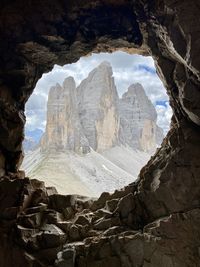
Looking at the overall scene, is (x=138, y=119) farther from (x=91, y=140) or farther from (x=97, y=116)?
(x=91, y=140)

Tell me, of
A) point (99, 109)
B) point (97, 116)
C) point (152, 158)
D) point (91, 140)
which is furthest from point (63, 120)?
point (152, 158)

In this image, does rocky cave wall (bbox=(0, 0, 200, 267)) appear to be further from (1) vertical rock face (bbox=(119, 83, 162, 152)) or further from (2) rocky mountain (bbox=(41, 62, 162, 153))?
(1) vertical rock face (bbox=(119, 83, 162, 152))

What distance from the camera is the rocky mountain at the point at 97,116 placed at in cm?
11331

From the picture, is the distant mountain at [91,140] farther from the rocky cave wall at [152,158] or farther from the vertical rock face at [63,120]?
the rocky cave wall at [152,158]

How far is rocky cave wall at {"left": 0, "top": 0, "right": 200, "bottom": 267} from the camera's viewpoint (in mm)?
17391

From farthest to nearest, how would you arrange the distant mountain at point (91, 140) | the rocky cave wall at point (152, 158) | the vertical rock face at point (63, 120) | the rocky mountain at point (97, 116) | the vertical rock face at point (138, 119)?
the vertical rock face at point (138, 119)
the rocky mountain at point (97, 116)
the vertical rock face at point (63, 120)
the distant mountain at point (91, 140)
the rocky cave wall at point (152, 158)

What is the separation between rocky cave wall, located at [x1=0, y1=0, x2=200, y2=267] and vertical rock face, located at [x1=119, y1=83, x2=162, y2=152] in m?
122

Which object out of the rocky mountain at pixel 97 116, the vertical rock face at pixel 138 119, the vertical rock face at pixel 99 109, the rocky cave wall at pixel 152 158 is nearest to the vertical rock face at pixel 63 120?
the rocky mountain at pixel 97 116

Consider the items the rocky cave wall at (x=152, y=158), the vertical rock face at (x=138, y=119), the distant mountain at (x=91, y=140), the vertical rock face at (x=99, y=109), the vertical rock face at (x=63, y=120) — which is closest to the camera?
the rocky cave wall at (x=152, y=158)

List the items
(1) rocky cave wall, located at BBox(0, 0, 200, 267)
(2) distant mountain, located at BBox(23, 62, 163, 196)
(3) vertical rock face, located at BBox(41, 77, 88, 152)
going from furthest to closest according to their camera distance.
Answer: (3) vertical rock face, located at BBox(41, 77, 88, 152), (2) distant mountain, located at BBox(23, 62, 163, 196), (1) rocky cave wall, located at BBox(0, 0, 200, 267)

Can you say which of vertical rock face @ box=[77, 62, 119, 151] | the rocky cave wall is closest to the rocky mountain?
vertical rock face @ box=[77, 62, 119, 151]

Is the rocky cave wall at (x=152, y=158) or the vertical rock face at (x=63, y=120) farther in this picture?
the vertical rock face at (x=63, y=120)

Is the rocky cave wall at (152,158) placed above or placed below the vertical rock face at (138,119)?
below

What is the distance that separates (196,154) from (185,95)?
3.36 m
